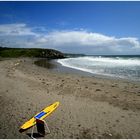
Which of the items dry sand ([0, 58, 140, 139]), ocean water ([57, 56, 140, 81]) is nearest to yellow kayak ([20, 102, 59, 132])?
dry sand ([0, 58, 140, 139])

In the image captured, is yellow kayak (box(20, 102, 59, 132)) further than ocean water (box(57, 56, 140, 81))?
No

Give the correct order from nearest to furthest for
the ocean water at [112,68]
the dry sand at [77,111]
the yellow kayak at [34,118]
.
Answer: the dry sand at [77,111], the yellow kayak at [34,118], the ocean water at [112,68]

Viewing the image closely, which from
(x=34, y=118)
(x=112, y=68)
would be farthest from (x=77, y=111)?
(x=112, y=68)

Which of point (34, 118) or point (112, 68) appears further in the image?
point (112, 68)

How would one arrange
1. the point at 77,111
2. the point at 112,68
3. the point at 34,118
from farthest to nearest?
1. the point at 112,68
2. the point at 77,111
3. the point at 34,118

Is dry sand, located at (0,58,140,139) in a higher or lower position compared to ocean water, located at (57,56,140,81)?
lower

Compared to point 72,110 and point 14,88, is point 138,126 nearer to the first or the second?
point 72,110

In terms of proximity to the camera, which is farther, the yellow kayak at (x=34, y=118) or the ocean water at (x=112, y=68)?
the ocean water at (x=112, y=68)

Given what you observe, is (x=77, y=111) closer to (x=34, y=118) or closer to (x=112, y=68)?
(x=34, y=118)

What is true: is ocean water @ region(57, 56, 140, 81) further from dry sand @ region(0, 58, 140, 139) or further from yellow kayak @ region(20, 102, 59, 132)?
yellow kayak @ region(20, 102, 59, 132)

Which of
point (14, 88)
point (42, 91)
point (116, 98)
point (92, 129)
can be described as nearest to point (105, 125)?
point (92, 129)

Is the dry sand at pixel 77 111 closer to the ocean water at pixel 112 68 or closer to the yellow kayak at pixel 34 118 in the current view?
the yellow kayak at pixel 34 118

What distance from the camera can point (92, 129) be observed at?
605 centimetres

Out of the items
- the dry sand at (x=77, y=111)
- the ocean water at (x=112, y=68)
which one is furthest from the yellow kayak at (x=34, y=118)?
the ocean water at (x=112, y=68)
